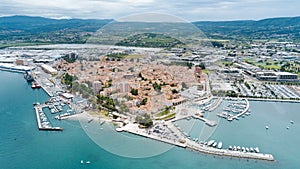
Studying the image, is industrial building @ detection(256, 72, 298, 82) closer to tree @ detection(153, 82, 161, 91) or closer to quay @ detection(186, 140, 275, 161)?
quay @ detection(186, 140, 275, 161)

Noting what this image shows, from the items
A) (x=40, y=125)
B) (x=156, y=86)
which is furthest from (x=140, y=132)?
(x=156, y=86)

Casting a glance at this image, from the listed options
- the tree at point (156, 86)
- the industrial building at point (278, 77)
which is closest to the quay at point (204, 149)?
the tree at point (156, 86)

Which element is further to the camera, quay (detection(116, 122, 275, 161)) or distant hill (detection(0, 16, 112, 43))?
distant hill (detection(0, 16, 112, 43))

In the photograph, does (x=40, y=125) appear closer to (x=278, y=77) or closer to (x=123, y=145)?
(x=123, y=145)

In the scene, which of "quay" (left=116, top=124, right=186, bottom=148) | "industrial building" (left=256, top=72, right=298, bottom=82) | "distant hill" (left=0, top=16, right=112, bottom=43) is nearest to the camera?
"quay" (left=116, top=124, right=186, bottom=148)

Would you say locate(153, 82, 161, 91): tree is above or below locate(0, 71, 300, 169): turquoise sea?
above

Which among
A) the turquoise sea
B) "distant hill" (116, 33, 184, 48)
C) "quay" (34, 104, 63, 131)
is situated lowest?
the turquoise sea

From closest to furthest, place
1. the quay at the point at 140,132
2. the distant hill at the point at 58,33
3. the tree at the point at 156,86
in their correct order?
the tree at the point at 156,86, the quay at the point at 140,132, the distant hill at the point at 58,33

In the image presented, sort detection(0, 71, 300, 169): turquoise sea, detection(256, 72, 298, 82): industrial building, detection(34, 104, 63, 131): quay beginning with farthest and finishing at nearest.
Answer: detection(256, 72, 298, 82): industrial building
detection(34, 104, 63, 131): quay
detection(0, 71, 300, 169): turquoise sea

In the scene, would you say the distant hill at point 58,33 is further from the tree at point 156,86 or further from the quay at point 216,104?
the tree at point 156,86

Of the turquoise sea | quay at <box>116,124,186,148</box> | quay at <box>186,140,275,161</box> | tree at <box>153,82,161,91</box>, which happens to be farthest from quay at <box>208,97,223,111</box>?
tree at <box>153,82,161,91</box>
